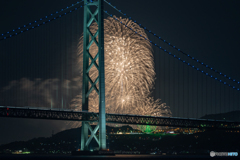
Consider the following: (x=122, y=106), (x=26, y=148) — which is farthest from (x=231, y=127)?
(x=26, y=148)

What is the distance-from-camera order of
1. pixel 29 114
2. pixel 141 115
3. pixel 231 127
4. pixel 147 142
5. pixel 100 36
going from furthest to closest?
1. pixel 147 142
2. pixel 231 127
3. pixel 141 115
4. pixel 29 114
5. pixel 100 36

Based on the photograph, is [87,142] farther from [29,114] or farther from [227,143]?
[227,143]

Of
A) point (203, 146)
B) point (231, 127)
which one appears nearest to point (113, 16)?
point (231, 127)

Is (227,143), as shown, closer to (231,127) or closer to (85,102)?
(231,127)

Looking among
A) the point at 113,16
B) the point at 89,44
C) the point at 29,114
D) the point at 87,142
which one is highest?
the point at 113,16

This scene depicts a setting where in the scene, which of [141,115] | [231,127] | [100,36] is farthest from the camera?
[231,127]

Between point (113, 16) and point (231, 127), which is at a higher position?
point (113, 16)

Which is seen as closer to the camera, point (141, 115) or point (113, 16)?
point (113, 16)
